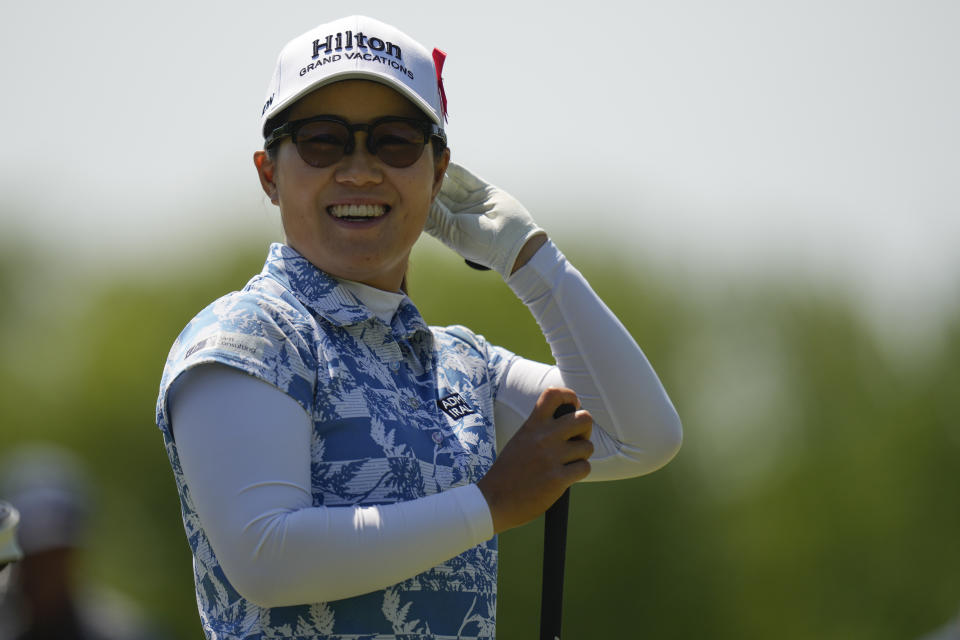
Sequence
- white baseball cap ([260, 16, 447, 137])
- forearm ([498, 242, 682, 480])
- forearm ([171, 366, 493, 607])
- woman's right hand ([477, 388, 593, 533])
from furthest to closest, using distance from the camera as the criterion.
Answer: forearm ([498, 242, 682, 480]) < white baseball cap ([260, 16, 447, 137]) < woman's right hand ([477, 388, 593, 533]) < forearm ([171, 366, 493, 607])

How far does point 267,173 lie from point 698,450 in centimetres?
1647

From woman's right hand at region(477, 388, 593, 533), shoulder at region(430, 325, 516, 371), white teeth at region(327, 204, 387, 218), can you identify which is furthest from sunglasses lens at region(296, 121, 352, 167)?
woman's right hand at region(477, 388, 593, 533)

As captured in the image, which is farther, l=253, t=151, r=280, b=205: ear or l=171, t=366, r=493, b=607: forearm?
l=253, t=151, r=280, b=205: ear

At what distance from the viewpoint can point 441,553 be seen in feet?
7.73

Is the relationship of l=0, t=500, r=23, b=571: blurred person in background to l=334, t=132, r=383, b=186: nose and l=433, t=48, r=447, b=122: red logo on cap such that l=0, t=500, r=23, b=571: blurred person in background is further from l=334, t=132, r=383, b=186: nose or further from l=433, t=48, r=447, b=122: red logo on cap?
l=433, t=48, r=447, b=122: red logo on cap

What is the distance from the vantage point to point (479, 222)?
332cm

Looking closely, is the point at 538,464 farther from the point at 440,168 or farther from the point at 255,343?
the point at 440,168

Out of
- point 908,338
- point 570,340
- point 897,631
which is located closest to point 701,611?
point 897,631

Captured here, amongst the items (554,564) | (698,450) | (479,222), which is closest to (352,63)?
(479,222)

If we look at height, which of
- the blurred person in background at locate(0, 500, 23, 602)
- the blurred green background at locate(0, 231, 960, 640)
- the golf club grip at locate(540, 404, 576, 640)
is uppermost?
the blurred person in background at locate(0, 500, 23, 602)

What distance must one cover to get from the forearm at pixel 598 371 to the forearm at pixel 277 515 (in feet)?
3.06

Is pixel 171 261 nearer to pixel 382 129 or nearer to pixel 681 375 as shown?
pixel 681 375

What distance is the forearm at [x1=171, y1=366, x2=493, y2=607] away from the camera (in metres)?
2.25

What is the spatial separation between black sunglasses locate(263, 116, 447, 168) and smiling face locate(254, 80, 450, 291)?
14mm
